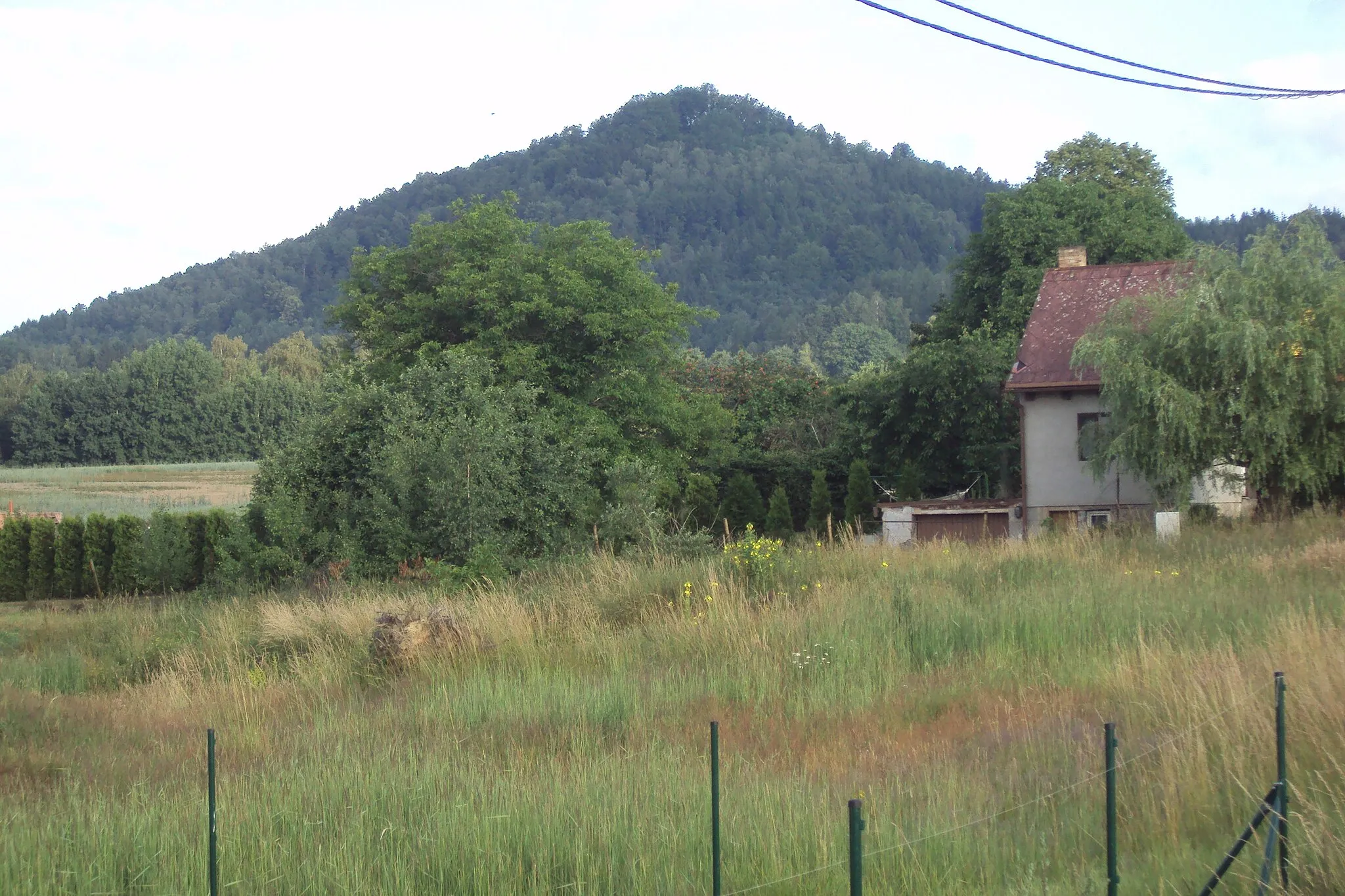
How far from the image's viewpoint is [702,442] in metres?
39.5

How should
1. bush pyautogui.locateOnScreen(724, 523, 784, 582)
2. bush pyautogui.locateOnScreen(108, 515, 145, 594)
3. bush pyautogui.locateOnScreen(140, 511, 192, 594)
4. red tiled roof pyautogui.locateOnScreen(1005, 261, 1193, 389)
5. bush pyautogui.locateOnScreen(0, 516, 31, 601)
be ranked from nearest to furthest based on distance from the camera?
1. bush pyautogui.locateOnScreen(724, 523, 784, 582)
2. red tiled roof pyautogui.locateOnScreen(1005, 261, 1193, 389)
3. bush pyautogui.locateOnScreen(140, 511, 192, 594)
4. bush pyautogui.locateOnScreen(108, 515, 145, 594)
5. bush pyautogui.locateOnScreen(0, 516, 31, 601)

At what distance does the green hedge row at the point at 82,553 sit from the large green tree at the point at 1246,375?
24.8 m

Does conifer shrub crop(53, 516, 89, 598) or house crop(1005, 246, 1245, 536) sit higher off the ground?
house crop(1005, 246, 1245, 536)

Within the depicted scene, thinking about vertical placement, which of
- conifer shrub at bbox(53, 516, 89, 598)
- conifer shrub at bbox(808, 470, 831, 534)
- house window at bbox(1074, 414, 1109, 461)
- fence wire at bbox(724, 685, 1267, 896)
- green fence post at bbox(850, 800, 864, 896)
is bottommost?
conifer shrub at bbox(53, 516, 89, 598)

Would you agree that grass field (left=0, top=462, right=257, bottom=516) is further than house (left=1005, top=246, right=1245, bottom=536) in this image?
Yes

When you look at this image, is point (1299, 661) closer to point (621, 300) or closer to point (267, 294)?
point (621, 300)

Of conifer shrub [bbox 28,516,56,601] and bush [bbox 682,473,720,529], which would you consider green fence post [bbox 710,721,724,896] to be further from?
conifer shrub [bbox 28,516,56,601]

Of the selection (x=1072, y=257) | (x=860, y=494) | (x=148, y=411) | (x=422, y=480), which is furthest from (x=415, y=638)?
(x=148, y=411)

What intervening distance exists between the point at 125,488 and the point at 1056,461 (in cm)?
5079

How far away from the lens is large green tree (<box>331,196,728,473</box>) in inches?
1303

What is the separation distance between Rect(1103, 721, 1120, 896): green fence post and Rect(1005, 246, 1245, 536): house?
72.4 feet

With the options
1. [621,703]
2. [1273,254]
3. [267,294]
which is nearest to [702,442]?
[1273,254]

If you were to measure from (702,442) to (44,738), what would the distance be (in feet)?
100

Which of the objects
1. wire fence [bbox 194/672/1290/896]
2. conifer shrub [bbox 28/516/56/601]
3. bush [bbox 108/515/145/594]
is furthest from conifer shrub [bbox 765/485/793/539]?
wire fence [bbox 194/672/1290/896]
